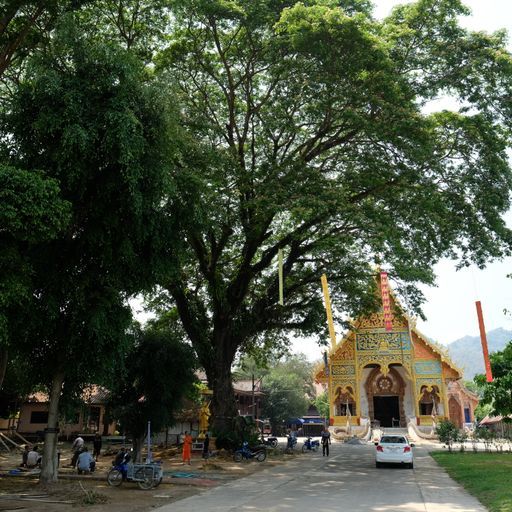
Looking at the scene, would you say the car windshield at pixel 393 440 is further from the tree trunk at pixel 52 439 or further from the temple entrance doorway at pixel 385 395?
the temple entrance doorway at pixel 385 395

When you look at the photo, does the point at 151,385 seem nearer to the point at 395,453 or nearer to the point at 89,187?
the point at 395,453

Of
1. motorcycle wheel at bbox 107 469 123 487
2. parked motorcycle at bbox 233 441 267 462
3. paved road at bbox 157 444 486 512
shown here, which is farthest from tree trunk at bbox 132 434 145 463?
motorcycle wheel at bbox 107 469 123 487

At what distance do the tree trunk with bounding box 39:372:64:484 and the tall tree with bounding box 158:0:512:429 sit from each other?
4630 millimetres

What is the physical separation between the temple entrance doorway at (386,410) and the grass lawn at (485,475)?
13.4 metres

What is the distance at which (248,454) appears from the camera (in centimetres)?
2172

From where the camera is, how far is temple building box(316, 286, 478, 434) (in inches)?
1405

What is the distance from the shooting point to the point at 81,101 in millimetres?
12180

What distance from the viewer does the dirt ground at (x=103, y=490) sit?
36.5 feet

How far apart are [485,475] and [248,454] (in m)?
9.74

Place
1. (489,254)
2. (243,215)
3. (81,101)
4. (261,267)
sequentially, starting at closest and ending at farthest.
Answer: (81,101) < (489,254) < (243,215) < (261,267)

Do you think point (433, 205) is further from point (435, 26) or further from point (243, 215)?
point (243, 215)

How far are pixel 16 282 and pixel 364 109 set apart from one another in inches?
513

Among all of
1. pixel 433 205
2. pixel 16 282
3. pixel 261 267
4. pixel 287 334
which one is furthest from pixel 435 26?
pixel 287 334

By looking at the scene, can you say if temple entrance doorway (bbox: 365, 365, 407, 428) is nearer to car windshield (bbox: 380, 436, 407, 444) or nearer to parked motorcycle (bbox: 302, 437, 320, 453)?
parked motorcycle (bbox: 302, 437, 320, 453)
